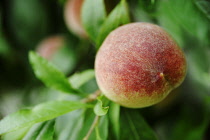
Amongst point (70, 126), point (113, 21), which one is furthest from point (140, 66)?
point (70, 126)

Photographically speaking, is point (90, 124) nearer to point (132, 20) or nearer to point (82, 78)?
point (82, 78)

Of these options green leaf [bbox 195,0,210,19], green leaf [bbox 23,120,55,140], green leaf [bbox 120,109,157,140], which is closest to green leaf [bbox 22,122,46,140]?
green leaf [bbox 23,120,55,140]

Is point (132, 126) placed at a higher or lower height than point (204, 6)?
lower

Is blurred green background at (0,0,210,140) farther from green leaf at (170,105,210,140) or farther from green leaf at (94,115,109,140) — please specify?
green leaf at (94,115,109,140)

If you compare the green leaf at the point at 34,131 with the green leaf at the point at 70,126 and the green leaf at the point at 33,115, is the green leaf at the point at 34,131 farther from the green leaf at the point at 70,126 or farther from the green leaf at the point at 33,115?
the green leaf at the point at 70,126

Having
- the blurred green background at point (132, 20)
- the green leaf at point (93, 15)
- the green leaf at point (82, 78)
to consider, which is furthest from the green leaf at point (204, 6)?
the green leaf at point (82, 78)

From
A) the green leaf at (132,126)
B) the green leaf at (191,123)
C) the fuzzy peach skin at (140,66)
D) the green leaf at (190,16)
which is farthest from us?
the green leaf at (191,123)
